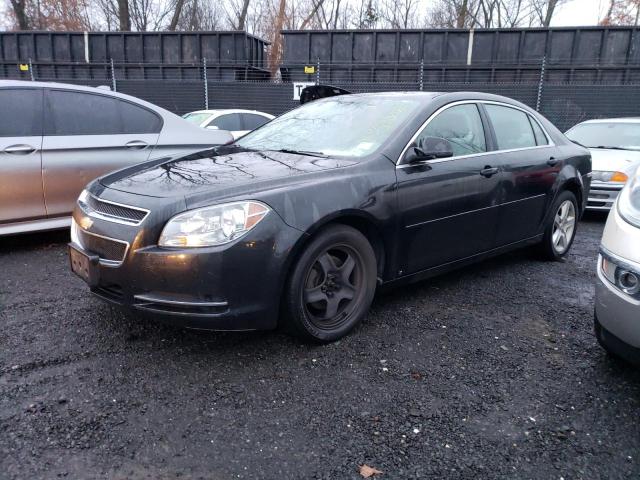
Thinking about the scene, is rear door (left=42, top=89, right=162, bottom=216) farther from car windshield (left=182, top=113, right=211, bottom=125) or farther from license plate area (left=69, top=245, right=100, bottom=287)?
car windshield (left=182, top=113, right=211, bottom=125)

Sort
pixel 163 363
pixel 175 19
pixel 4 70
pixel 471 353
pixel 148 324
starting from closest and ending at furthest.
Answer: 1. pixel 163 363
2. pixel 471 353
3. pixel 148 324
4. pixel 4 70
5. pixel 175 19

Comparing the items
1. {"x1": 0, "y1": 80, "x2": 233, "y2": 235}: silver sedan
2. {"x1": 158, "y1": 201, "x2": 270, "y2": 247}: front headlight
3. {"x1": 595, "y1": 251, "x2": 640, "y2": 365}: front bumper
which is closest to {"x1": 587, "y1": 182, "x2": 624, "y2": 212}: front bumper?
{"x1": 595, "y1": 251, "x2": 640, "y2": 365}: front bumper

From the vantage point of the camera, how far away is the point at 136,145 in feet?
16.8

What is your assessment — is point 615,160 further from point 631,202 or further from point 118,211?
point 118,211

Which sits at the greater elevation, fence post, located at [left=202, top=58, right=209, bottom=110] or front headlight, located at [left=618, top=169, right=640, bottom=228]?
fence post, located at [left=202, top=58, right=209, bottom=110]

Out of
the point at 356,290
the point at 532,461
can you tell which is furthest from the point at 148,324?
the point at 532,461

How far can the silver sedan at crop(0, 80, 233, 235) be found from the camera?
14.7ft

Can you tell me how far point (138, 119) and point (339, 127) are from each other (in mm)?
2529

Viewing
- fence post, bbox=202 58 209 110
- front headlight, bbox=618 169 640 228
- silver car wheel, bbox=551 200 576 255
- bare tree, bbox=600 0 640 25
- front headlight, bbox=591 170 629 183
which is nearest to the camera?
front headlight, bbox=618 169 640 228

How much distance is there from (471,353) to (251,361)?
1296mm

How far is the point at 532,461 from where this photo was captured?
213 cm

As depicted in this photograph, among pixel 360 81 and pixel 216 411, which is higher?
pixel 360 81

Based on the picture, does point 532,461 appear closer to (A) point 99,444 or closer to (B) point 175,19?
(A) point 99,444

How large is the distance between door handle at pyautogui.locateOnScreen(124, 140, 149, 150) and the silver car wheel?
4.06 metres
